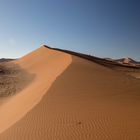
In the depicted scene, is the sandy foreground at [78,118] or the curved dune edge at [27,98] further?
the curved dune edge at [27,98]

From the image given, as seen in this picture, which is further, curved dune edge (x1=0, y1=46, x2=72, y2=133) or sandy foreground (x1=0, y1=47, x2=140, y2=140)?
curved dune edge (x1=0, y1=46, x2=72, y2=133)

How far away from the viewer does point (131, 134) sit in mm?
6258

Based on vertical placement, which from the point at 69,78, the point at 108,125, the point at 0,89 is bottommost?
the point at 0,89

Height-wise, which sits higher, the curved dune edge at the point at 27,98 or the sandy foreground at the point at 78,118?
the sandy foreground at the point at 78,118

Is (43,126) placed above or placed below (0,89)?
above

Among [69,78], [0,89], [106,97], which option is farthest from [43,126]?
[0,89]

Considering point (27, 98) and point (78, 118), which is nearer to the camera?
point (78, 118)

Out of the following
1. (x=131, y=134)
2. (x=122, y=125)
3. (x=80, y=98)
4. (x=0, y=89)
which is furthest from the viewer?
(x=0, y=89)

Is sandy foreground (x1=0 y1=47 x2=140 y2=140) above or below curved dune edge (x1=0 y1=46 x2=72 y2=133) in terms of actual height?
above

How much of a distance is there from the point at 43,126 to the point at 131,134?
3.04 metres

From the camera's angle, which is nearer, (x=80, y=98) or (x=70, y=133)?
(x=70, y=133)

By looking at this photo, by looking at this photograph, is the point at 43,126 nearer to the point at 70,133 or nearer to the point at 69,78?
the point at 70,133

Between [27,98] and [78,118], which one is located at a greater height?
[78,118]

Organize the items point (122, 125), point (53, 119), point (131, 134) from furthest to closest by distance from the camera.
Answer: point (53, 119), point (122, 125), point (131, 134)
